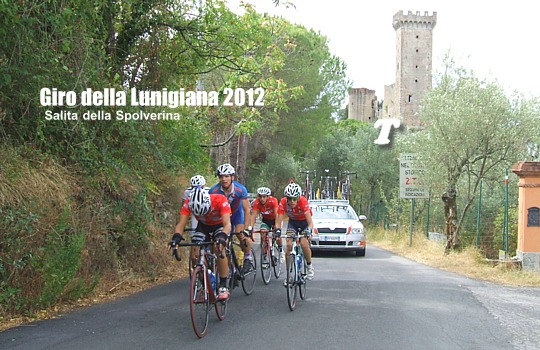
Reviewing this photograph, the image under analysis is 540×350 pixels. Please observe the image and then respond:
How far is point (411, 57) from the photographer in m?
97.1

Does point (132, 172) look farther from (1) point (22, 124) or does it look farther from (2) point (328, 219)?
(2) point (328, 219)

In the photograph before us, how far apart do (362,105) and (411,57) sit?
31120 mm

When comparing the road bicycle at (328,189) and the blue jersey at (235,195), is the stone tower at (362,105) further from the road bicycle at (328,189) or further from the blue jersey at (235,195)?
the blue jersey at (235,195)

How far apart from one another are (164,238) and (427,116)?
9.92 metres

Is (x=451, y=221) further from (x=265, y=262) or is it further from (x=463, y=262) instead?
(x=265, y=262)

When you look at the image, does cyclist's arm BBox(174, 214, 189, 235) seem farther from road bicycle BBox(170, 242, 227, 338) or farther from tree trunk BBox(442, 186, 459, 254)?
tree trunk BBox(442, 186, 459, 254)

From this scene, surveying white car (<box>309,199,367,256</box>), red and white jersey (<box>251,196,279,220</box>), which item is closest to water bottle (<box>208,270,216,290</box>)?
red and white jersey (<box>251,196,279,220</box>)

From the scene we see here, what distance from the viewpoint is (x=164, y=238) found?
13.8 metres

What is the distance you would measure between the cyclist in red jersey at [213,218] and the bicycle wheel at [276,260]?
404cm

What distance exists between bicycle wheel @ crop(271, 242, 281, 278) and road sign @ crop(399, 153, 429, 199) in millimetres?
10770

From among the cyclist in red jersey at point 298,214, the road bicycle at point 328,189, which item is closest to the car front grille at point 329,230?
the cyclist in red jersey at point 298,214

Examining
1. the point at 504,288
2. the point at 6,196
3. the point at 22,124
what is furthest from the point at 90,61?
the point at 504,288

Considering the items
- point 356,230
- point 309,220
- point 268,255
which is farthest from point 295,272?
point 356,230

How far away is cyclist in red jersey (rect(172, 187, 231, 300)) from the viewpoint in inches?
305
